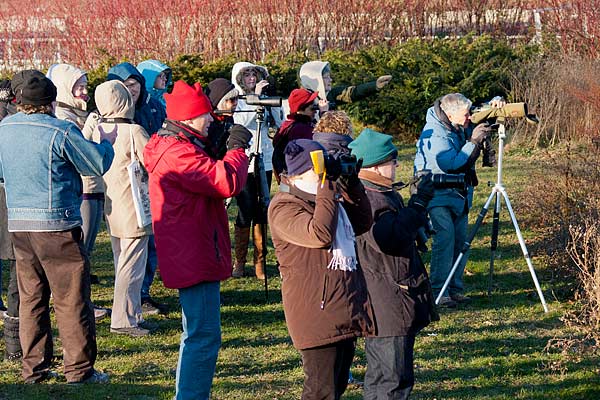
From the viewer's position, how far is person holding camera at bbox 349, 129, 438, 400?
194 inches

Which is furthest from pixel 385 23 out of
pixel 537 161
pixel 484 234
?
pixel 484 234

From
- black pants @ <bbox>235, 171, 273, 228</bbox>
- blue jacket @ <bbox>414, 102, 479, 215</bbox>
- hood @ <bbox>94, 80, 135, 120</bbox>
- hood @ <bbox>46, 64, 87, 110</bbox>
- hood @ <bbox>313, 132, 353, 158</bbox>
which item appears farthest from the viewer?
black pants @ <bbox>235, 171, 273, 228</bbox>

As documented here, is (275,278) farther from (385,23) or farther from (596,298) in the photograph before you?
(385,23)

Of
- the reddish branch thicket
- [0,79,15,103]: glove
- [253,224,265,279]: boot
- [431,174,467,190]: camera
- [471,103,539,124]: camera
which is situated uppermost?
the reddish branch thicket

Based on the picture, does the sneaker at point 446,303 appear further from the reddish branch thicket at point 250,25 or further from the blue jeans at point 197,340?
the reddish branch thicket at point 250,25

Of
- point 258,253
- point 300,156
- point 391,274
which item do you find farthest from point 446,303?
point 300,156

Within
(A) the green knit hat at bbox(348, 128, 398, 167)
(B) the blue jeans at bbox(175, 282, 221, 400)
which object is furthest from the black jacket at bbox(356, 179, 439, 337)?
(B) the blue jeans at bbox(175, 282, 221, 400)

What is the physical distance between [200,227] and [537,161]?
10582mm

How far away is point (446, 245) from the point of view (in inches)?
330

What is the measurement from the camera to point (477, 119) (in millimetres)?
8531

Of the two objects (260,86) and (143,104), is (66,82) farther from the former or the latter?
(260,86)

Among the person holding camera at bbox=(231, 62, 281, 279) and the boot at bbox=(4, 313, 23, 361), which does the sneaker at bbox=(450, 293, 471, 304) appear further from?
the boot at bbox=(4, 313, 23, 361)

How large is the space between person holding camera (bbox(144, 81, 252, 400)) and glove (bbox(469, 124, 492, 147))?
10.1 ft

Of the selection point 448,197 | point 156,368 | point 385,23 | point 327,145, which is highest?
point 385,23
